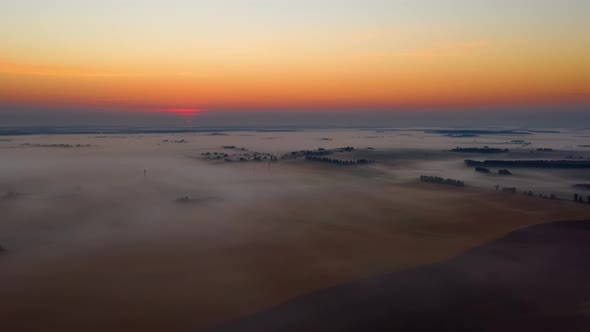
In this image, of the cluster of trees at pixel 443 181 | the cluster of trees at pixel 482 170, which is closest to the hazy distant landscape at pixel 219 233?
the cluster of trees at pixel 443 181

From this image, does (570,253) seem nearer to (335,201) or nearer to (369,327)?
(369,327)

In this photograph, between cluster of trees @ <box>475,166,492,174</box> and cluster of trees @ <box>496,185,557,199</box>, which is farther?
cluster of trees @ <box>475,166,492,174</box>

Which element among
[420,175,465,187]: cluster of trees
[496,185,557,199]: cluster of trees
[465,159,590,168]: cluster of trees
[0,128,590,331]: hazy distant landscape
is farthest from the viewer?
[465,159,590,168]: cluster of trees

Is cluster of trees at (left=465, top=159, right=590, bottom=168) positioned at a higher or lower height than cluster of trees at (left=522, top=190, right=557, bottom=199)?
higher

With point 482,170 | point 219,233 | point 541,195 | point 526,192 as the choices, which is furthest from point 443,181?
point 219,233

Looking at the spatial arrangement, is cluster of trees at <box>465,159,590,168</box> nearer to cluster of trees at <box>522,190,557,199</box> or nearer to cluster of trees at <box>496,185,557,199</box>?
cluster of trees at <box>496,185,557,199</box>

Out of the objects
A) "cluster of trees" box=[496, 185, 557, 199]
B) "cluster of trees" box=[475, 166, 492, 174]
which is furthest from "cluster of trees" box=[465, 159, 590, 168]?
"cluster of trees" box=[496, 185, 557, 199]

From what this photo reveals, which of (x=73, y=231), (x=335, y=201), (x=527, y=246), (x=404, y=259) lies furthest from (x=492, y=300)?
(x=73, y=231)

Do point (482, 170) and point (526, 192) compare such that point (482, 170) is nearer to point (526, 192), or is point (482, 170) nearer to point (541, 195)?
point (526, 192)

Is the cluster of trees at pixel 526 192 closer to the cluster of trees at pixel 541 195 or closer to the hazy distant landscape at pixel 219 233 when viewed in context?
the cluster of trees at pixel 541 195
